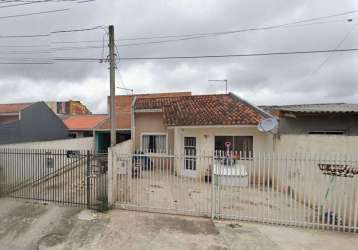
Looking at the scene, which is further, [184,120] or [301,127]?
[184,120]

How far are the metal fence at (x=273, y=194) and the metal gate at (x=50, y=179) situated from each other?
0.61m

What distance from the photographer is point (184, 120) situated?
13289 mm

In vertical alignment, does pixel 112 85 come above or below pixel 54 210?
above

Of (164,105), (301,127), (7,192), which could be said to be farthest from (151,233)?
(164,105)

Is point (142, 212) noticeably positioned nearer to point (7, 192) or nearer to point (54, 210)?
point (54, 210)

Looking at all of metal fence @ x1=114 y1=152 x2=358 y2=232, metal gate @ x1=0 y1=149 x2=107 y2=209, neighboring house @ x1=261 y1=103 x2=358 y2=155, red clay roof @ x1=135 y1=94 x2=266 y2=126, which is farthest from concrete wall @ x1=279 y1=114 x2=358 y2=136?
metal gate @ x1=0 y1=149 x2=107 y2=209

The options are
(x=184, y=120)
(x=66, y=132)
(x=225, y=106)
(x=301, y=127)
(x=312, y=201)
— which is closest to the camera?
(x=312, y=201)

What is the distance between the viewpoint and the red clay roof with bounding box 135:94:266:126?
12.7 meters

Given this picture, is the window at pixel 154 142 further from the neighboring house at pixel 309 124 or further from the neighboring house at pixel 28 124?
the neighboring house at pixel 28 124

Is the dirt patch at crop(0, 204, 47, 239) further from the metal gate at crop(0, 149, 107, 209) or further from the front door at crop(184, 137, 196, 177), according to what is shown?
the front door at crop(184, 137, 196, 177)

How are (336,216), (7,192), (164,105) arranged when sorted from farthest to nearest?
1. (164,105)
2. (7,192)
3. (336,216)

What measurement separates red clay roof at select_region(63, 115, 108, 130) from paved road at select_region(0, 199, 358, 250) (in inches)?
630

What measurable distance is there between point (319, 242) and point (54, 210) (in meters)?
7.33

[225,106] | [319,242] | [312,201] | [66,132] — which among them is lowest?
[319,242]
